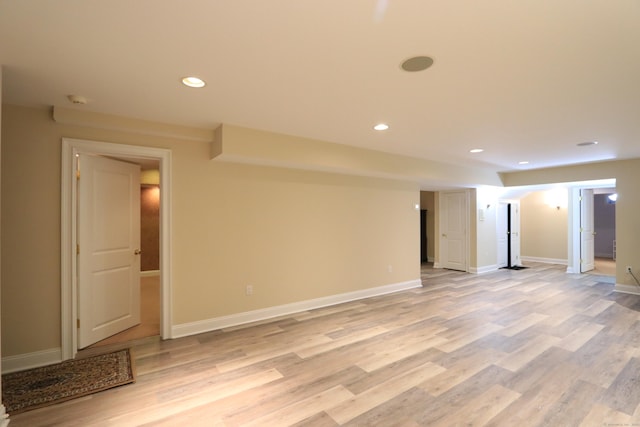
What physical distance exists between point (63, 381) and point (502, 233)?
9.33m

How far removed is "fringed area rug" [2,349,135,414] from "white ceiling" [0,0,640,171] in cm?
249

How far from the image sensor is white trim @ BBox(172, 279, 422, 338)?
3.65 m

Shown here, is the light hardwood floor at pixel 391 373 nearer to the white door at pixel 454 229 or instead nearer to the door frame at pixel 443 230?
the door frame at pixel 443 230

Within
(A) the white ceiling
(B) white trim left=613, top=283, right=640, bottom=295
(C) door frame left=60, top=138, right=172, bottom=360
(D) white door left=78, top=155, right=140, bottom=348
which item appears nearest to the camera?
(A) the white ceiling

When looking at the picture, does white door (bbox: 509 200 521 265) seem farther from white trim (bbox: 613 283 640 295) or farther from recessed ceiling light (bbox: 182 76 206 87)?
recessed ceiling light (bbox: 182 76 206 87)

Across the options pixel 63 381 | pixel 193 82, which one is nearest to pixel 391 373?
pixel 63 381

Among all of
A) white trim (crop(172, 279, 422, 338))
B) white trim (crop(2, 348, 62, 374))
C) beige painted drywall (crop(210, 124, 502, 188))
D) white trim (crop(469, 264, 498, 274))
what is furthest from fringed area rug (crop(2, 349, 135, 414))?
white trim (crop(469, 264, 498, 274))

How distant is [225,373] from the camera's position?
9.04 feet

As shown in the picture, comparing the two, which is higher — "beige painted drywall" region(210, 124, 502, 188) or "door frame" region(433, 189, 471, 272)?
"beige painted drywall" region(210, 124, 502, 188)

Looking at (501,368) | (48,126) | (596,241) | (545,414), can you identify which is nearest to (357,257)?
(501,368)

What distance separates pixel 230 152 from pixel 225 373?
2.31 m

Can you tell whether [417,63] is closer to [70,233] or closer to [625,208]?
[70,233]

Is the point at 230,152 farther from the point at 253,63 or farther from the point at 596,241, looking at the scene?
the point at 596,241

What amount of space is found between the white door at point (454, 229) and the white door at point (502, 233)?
3.72ft
